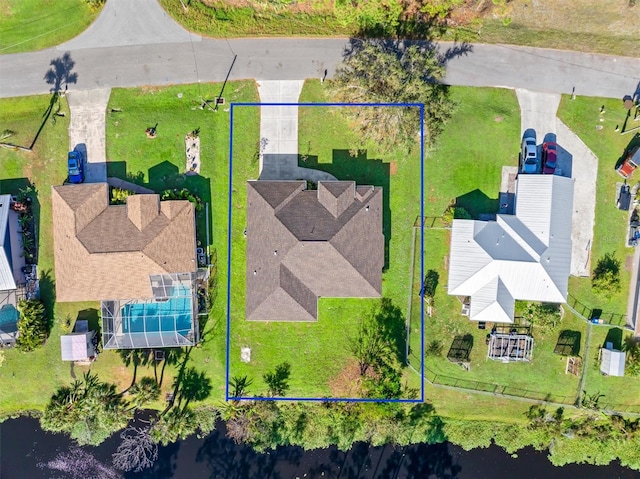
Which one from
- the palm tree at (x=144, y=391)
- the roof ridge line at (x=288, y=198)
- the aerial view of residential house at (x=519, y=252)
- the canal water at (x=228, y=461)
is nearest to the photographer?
the aerial view of residential house at (x=519, y=252)

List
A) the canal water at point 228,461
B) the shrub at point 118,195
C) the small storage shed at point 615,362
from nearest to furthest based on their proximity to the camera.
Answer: the small storage shed at point 615,362 → the shrub at point 118,195 → the canal water at point 228,461

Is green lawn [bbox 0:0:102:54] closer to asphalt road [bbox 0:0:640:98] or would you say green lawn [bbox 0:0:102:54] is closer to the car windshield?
asphalt road [bbox 0:0:640:98]

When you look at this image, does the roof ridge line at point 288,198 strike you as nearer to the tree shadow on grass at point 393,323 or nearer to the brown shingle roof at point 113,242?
the brown shingle roof at point 113,242

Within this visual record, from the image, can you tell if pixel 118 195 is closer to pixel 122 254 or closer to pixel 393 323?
pixel 122 254

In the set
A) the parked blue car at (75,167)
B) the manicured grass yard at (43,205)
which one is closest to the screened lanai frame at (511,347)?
the manicured grass yard at (43,205)

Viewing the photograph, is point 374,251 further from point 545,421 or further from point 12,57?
point 12,57

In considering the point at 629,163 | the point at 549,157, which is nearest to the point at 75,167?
the point at 549,157

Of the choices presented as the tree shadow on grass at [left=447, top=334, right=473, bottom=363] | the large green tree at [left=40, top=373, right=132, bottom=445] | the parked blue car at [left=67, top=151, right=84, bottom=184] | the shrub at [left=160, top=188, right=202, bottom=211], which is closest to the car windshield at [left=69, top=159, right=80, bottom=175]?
the parked blue car at [left=67, top=151, right=84, bottom=184]
